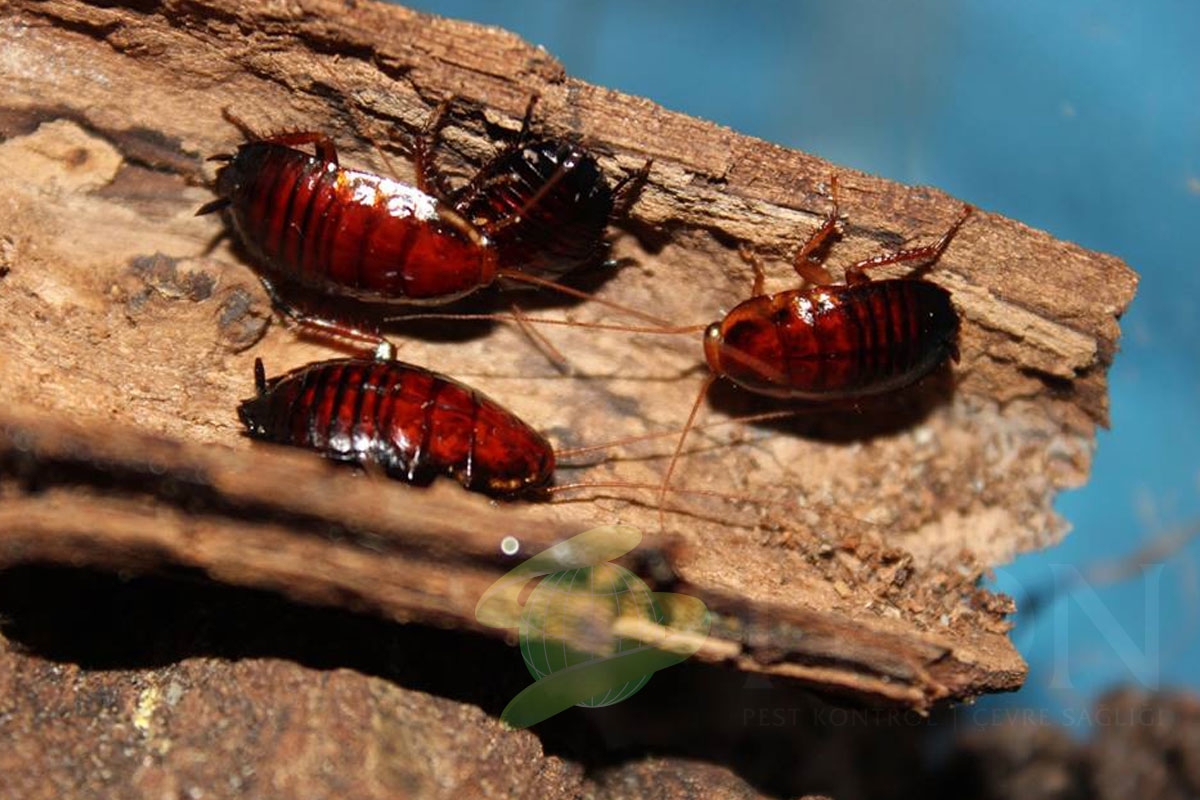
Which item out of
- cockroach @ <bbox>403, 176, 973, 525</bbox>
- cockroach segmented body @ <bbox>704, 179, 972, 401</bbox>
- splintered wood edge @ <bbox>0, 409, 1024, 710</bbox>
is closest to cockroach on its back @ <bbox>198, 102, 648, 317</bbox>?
cockroach @ <bbox>403, 176, 973, 525</bbox>

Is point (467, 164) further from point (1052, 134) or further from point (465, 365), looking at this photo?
point (1052, 134)

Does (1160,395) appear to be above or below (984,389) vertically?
Result: above

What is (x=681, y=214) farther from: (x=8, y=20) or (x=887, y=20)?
(x=887, y=20)

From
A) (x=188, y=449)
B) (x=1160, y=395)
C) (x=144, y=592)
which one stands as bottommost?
(x=144, y=592)

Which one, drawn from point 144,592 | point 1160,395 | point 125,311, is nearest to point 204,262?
point 125,311

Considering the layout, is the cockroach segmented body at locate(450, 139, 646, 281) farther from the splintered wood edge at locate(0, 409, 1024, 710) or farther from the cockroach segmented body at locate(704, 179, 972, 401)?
the splintered wood edge at locate(0, 409, 1024, 710)

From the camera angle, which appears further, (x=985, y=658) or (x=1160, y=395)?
(x=1160, y=395)

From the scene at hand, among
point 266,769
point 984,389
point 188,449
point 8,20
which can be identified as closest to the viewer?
point 188,449
